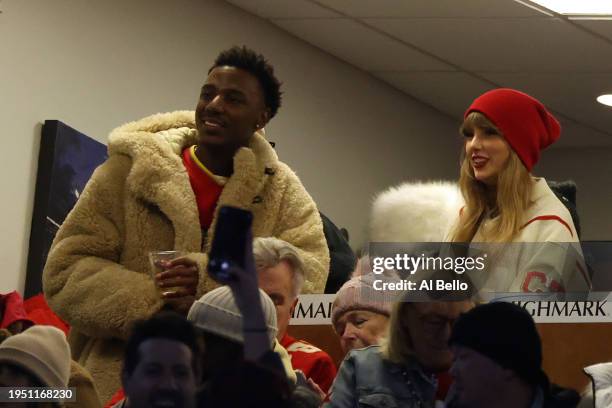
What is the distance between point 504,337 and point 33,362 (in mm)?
538

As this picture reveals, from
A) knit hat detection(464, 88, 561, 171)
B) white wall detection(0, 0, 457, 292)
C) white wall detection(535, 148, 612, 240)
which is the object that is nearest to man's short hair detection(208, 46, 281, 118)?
knit hat detection(464, 88, 561, 171)

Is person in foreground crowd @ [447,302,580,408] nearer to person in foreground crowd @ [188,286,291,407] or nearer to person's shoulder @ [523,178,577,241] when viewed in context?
person in foreground crowd @ [188,286,291,407]

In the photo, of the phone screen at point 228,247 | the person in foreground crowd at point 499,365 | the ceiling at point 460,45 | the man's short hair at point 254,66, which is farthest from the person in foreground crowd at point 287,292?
the ceiling at point 460,45

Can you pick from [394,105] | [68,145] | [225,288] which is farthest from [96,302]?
[394,105]

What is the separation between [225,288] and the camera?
1.50 meters

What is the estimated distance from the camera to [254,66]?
219 centimetres

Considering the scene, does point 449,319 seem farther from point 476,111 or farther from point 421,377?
point 476,111

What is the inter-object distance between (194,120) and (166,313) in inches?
29.6

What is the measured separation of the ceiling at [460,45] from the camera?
442cm

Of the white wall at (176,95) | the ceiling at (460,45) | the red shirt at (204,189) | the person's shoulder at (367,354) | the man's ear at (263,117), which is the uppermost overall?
the ceiling at (460,45)

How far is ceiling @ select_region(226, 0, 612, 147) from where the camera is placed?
442 cm

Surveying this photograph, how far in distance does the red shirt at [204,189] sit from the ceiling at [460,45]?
2442 mm

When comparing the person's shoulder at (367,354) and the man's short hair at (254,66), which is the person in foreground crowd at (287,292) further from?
the man's short hair at (254,66)

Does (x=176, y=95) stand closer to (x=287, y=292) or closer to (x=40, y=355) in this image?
(x=287, y=292)
